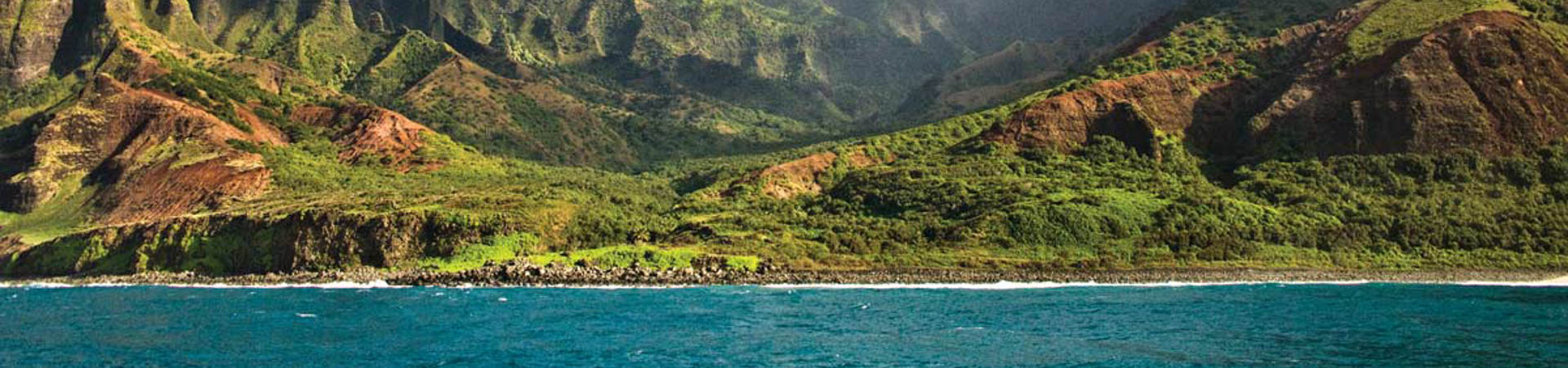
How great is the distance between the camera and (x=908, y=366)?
81.2 meters

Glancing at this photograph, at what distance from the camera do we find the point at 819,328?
339 feet

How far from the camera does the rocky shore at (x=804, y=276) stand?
153000 mm

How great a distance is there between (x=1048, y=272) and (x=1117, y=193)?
3180 centimetres

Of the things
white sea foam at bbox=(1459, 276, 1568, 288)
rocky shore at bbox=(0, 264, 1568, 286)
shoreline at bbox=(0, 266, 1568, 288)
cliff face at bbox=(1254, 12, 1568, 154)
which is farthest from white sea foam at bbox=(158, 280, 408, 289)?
cliff face at bbox=(1254, 12, 1568, 154)

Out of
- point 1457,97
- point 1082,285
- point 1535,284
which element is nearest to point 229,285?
point 1082,285

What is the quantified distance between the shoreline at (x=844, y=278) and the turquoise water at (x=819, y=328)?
12189 millimetres

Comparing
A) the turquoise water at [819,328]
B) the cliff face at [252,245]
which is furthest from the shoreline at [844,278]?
the turquoise water at [819,328]

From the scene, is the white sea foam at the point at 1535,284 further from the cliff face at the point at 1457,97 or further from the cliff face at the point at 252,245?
the cliff face at the point at 252,245

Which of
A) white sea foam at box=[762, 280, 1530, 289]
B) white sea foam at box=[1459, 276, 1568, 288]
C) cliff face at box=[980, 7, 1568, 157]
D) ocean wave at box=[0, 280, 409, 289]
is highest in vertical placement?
cliff face at box=[980, 7, 1568, 157]

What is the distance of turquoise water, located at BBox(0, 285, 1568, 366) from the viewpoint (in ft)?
277

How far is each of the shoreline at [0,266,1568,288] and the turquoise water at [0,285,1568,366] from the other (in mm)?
12189

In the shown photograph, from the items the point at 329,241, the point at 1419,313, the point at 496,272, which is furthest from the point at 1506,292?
the point at 329,241

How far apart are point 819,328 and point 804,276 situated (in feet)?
Result: 188

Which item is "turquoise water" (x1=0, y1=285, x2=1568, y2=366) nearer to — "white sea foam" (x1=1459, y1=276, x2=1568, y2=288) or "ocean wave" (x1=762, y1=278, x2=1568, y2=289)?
"ocean wave" (x1=762, y1=278, x2=1568, y2=289)
